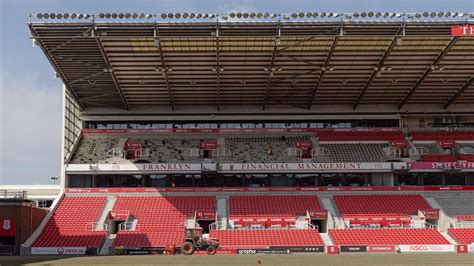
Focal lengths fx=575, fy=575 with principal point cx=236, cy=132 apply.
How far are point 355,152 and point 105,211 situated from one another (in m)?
25.6

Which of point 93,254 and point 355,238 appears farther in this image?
point 355,238

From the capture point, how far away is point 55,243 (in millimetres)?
45812

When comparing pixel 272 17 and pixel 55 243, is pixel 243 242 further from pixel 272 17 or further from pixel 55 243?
pixel 272 17

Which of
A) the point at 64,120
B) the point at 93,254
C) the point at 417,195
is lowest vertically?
the point at 93,254

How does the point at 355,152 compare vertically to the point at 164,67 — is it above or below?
below

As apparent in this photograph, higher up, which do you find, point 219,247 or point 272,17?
point 272,17

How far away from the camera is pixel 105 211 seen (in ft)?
171

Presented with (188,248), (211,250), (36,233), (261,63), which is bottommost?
(211,250)

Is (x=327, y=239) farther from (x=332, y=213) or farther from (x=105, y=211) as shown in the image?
(x=105, y=211)

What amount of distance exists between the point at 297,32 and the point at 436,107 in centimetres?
2425

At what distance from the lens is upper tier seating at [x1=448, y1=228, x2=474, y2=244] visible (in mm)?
46903

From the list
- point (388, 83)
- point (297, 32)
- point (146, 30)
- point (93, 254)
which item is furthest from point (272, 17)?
point (93, 254)

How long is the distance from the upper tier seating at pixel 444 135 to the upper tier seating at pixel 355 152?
13.1ft

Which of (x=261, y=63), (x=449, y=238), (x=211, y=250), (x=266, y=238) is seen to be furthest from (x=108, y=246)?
(x=449, y=238)
